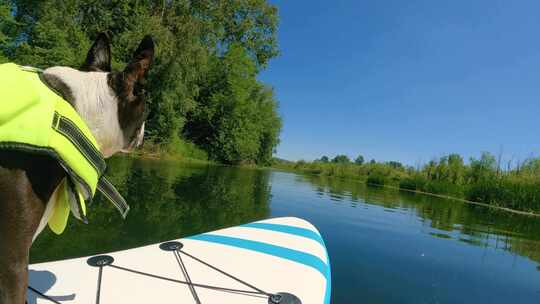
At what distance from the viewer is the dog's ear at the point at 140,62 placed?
135 cm

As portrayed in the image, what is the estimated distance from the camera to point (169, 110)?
20.7 metres

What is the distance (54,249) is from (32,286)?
66.2 inches

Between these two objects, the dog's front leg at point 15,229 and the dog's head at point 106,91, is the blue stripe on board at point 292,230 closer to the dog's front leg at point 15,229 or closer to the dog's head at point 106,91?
the dog's head at point 106,91

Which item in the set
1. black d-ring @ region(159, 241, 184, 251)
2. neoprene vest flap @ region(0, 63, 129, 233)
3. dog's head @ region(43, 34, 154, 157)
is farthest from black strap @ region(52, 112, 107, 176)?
black d-ring @ region(159, 241, 184, 251)

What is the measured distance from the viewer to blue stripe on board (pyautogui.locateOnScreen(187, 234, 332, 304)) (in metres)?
2.56

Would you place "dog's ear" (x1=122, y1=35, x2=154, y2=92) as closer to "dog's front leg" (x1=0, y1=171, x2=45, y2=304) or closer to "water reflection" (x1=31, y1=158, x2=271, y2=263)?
"dog's front leg" (x1=0, y1=171, x2=45, y2=304)

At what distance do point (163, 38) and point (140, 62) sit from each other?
56.0 feet

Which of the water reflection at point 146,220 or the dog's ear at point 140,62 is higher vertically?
the dog's ear at point 140,62

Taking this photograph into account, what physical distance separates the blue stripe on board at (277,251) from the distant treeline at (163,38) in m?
14.5

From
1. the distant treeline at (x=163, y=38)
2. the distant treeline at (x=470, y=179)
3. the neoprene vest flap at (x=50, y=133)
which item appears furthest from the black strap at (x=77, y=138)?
the distant treeline at (x=470, y=179)

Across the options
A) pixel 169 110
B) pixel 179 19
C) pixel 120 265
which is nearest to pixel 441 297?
pixel 120 265

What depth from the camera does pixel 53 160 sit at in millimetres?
1114

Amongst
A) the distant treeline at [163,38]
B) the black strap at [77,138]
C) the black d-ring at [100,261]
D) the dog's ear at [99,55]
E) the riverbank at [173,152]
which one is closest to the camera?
the black strap at [77,138]

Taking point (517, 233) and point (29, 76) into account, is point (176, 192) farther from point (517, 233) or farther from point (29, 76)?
point (517, 233)
